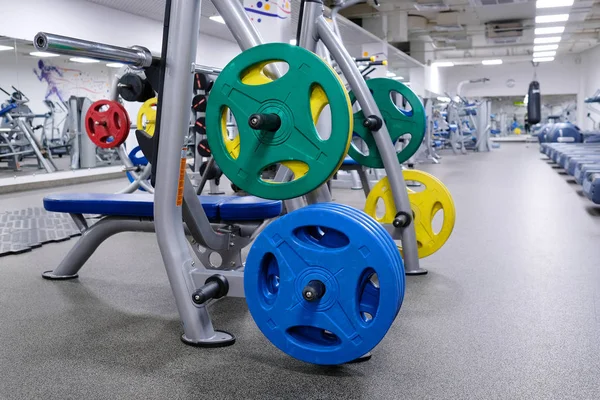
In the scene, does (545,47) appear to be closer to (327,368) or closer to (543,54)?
(543,54)

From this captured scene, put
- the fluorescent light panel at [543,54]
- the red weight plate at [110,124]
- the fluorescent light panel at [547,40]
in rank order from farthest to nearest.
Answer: the fluorescent light panel at [543,54] < the fluorescent light panel at [547,40] < the red weight plate at [110,124]

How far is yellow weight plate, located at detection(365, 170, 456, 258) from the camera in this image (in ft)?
8.79

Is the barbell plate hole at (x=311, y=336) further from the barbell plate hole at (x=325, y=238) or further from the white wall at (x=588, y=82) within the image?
the white wall at (x=588, y=82)

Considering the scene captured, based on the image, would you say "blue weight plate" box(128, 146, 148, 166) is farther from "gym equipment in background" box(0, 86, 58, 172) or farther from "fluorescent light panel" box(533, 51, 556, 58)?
"fluorescent light panel" box(533, 51, 556, 58)

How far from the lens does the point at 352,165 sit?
3729 millimetres

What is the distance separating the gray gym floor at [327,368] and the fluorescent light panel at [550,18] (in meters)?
9.28

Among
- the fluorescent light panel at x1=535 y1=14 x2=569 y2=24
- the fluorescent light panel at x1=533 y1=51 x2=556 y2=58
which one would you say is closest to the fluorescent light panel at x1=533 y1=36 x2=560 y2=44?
the fluorescent light panel at x1=533 y1=51 x2=556 y2=58

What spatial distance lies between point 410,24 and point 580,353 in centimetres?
1203

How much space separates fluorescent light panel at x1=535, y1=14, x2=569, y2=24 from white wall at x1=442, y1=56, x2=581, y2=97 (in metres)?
9.59

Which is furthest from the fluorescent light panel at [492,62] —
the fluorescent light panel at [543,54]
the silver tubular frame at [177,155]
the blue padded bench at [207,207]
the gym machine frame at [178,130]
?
the silver tubular frame at [177,155]

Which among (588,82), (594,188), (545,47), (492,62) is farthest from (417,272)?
(492,62)

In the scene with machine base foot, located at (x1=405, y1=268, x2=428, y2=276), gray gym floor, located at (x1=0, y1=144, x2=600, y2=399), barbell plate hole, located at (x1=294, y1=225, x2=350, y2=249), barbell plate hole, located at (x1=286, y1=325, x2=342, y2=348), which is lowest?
gray gym floor, located at (x1=0, y1=144, x2=600, y2=399)

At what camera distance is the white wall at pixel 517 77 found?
66.3ft

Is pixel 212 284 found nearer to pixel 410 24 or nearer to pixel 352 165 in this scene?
pixel 352 165
